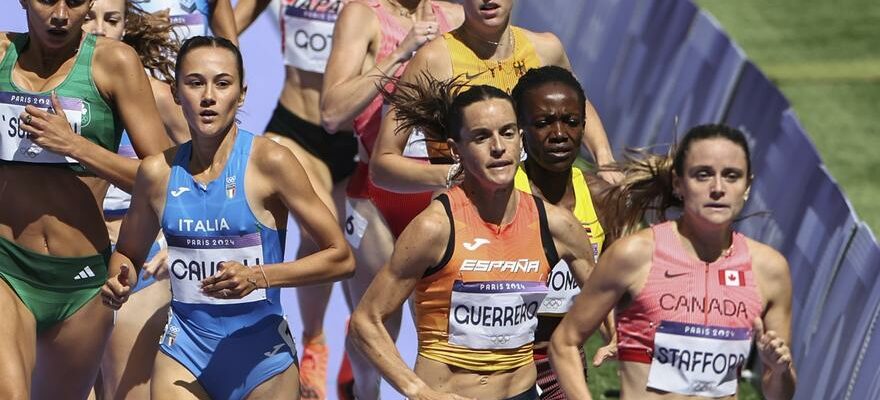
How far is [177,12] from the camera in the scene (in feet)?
32.5

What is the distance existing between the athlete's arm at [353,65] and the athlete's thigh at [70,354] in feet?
4.94

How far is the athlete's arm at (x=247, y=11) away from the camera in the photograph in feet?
35.1

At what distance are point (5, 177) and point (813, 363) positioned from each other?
394 cm

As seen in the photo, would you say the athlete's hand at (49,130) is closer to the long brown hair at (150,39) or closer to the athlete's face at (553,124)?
the long brown hair at (150,39)

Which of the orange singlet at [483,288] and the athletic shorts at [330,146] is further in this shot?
the athletic shorts at [330,146]

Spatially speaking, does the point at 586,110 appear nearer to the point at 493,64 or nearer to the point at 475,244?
the point at 493,64

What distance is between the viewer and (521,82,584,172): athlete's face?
7723mm

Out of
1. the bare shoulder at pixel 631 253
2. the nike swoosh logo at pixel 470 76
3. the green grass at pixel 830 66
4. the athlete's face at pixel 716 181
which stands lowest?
the green grass at pixel 830 66

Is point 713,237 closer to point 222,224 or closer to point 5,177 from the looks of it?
point 222,224

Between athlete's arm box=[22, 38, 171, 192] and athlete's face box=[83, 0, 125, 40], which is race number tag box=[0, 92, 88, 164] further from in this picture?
athlete's face box=[83, 0, 125, 40]

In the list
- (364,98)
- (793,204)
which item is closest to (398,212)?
(364,98)

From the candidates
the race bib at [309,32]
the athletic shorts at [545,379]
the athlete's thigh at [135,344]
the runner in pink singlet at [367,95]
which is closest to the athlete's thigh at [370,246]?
the runner in pink singlet at [367,95]

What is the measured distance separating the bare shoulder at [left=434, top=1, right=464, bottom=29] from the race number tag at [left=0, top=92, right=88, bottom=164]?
6.66 feet

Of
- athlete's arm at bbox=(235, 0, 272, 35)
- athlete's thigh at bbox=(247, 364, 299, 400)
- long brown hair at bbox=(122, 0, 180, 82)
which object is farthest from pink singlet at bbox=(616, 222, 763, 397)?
athlete's arm at bbox=(235, 0, 272, 35)
